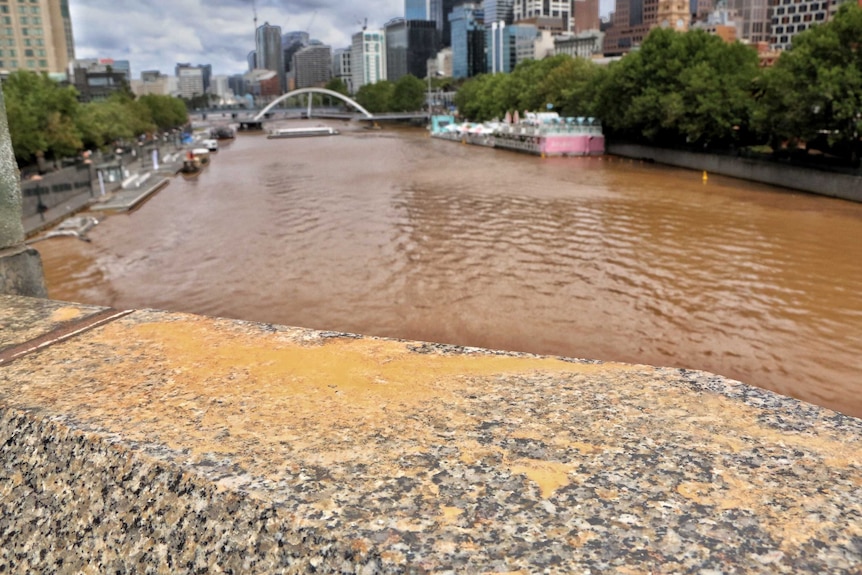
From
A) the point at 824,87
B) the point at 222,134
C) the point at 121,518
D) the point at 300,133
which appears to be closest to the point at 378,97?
the point at 300,133

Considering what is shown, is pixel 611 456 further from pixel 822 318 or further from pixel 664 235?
pixel 664 235

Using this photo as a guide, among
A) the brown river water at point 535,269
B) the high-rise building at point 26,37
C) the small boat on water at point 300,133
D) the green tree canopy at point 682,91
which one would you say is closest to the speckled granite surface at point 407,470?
the brown river water at point 535,269

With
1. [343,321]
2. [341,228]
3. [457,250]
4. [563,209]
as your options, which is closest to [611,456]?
[343,321]

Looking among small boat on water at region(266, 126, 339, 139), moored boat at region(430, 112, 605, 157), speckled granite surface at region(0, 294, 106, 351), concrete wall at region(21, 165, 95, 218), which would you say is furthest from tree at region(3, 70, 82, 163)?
small boat on water at region(266, 126, 339, 139)

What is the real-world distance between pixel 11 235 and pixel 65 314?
3.66ft

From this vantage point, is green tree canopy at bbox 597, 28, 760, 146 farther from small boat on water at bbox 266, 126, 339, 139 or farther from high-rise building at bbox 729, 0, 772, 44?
high-rise building at bbox 729, 0, 772, 44

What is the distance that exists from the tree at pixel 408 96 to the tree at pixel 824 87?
422 feet

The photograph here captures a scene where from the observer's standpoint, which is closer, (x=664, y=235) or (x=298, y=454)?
(x=298, y=454)

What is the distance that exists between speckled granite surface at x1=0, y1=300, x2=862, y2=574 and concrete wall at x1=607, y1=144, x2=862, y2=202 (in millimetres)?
35397

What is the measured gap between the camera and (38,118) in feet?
130

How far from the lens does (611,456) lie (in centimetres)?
285

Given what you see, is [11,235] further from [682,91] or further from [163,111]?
[163,111]

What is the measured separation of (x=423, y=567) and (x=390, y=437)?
84 centimetres

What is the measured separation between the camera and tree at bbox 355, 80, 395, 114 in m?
168
